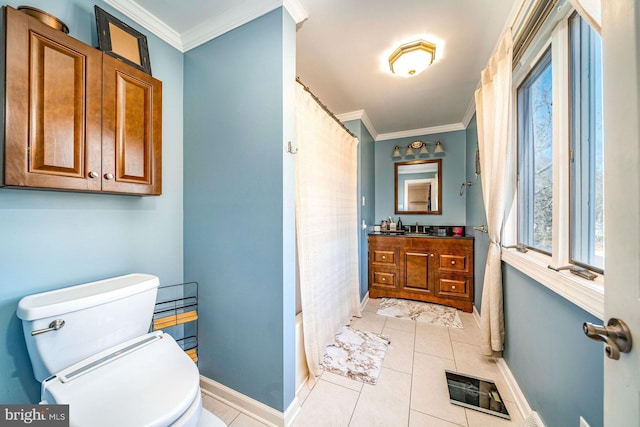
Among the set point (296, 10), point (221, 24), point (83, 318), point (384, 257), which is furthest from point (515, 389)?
point (221, 24)

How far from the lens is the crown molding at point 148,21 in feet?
4.37

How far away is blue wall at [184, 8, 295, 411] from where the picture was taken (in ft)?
4.26

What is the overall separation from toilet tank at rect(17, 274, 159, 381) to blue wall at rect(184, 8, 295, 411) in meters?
0.42

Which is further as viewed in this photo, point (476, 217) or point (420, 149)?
point (420, 149)

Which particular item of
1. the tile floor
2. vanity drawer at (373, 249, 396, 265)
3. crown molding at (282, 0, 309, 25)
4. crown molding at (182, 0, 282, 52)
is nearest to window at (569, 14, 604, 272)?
the tile floor

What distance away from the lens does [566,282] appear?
93 cm

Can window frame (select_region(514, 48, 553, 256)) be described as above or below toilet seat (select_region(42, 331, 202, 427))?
above

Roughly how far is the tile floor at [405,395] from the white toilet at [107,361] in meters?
0.61

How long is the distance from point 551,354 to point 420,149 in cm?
297

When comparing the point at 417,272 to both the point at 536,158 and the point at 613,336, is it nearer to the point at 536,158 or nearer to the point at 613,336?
the point at 536,158

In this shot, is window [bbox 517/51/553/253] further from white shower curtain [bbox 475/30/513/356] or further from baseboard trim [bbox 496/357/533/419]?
baseboard trim [bbox 496/357/533/419]

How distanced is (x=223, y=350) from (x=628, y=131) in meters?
1.93

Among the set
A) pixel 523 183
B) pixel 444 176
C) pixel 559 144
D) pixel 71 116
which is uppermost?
pixel 444 176

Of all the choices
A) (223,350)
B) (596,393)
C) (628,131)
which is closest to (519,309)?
(596,393)
